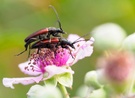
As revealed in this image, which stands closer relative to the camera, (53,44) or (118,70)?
(118,70)

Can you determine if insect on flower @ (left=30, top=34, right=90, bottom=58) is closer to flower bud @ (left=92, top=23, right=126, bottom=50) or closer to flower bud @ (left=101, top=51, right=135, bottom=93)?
flower bud @ (left=92, top=23, right=126, bottom=50)

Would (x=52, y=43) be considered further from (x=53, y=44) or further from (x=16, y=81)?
(x=16, y=81)

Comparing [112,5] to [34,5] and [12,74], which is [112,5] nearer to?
[34,5]

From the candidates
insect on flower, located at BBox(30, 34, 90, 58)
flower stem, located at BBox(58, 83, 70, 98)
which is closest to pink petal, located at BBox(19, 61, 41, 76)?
insect on flower, located at BBox(30, 34, 90, 58)

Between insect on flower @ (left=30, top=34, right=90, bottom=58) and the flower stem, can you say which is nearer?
the flower stem

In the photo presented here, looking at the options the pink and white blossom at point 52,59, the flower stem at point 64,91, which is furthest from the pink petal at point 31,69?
the flower stem at point 64,91

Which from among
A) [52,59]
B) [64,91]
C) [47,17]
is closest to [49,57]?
[52,59]
